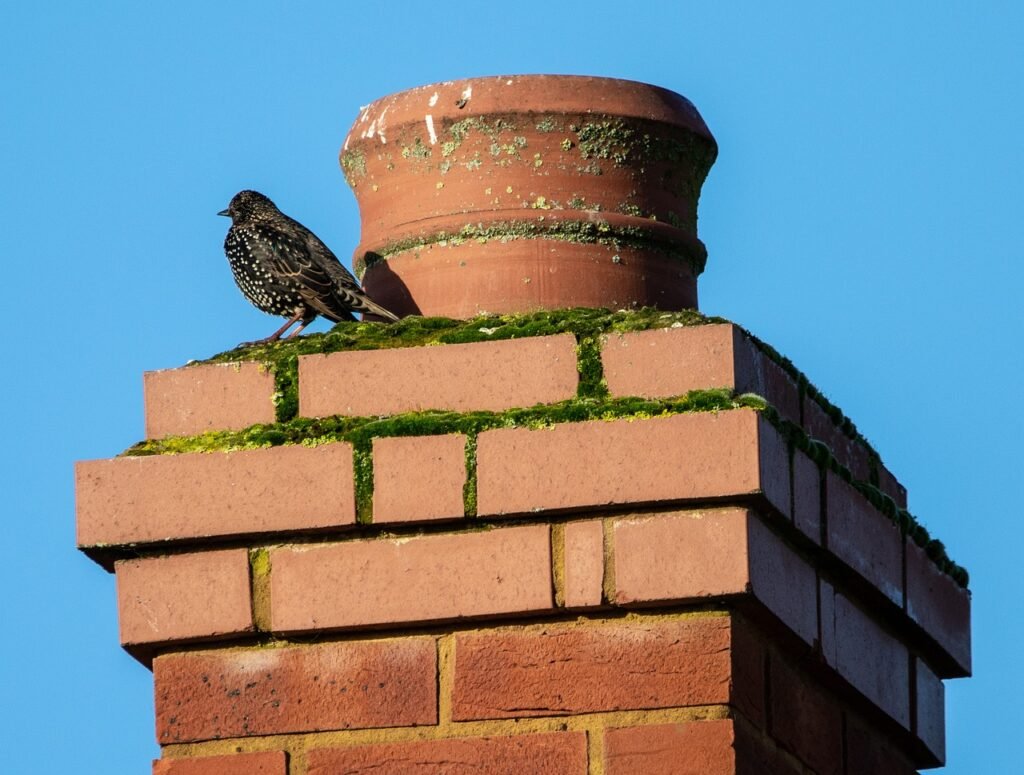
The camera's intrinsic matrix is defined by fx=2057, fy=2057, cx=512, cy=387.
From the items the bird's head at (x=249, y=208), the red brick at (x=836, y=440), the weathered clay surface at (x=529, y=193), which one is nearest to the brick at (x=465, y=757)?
the red brick at (x=836, y=440)

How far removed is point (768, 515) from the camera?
260 centimetres

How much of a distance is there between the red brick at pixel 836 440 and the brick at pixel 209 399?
785 mm

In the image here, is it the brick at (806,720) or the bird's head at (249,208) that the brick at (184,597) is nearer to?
the brick at (806,720)

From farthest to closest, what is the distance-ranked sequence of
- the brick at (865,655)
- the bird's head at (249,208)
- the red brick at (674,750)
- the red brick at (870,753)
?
the bird's head at (249,208) → the red brick at (870,753) → the brick at (865,655) → the red brick at (674,750)

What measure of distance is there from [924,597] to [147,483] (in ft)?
3.84

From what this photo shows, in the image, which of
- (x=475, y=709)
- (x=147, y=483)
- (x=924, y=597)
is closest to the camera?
(x=475, y=709)

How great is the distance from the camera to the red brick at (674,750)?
245cm

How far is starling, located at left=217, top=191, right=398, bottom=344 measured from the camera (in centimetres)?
459

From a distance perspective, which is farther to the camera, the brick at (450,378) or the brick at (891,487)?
the brick at (891,487)

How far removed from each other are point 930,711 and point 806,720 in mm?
458

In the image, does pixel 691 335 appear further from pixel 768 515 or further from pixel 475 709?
pixel 475 709

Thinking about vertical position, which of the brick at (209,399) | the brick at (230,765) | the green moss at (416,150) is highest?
the green moss at (416,150)

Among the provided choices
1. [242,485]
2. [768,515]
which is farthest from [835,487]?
[242,485]

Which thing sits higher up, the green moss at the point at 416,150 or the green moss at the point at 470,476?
the green moss at the point at 416,150
